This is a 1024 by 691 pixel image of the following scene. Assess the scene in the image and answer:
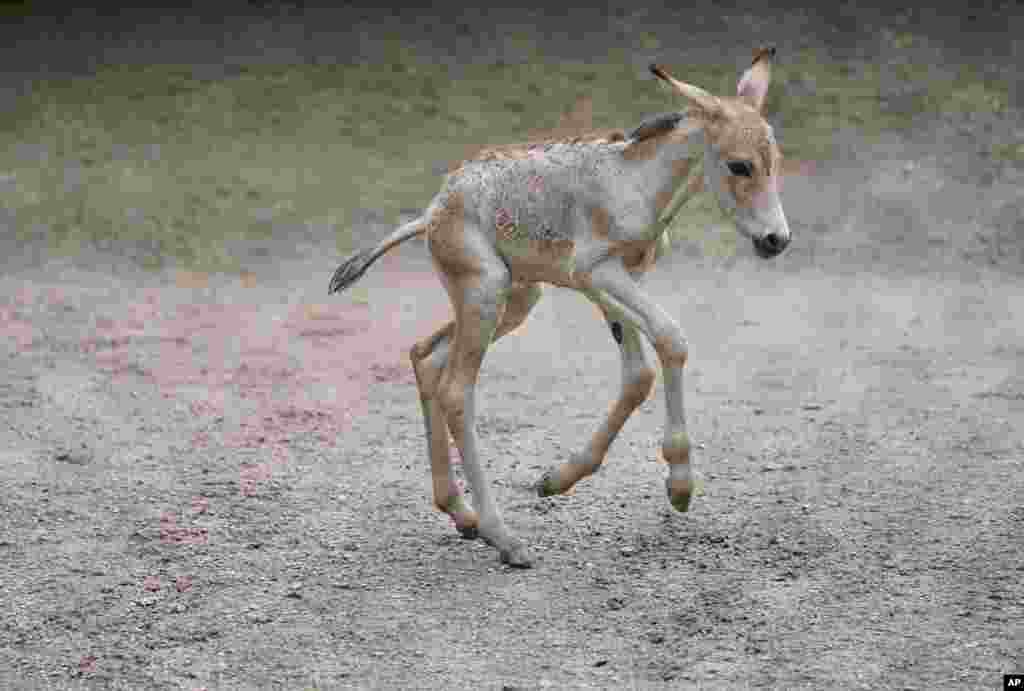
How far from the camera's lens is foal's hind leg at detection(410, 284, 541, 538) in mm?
6289

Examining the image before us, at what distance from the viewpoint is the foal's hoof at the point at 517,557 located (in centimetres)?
607

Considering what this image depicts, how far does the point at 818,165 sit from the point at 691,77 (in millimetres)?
1978

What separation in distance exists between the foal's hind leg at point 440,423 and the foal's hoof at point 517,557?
0.79ft

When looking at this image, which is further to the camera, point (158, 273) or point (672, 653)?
point (158, 273)

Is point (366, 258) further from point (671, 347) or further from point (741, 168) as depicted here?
point (741, 168)

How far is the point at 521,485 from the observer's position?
7184mm

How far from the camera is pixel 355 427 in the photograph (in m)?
8.19

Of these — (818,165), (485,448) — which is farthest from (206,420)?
(818,165)

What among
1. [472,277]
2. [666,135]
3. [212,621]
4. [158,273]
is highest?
[666,135]

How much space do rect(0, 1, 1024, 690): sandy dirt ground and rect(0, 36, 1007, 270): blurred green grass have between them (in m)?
0.71

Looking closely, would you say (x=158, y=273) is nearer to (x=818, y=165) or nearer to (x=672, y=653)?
(x=818, y=165)

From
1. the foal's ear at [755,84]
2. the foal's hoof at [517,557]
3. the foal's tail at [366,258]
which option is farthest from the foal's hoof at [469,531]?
the foal's ear at [755,84]

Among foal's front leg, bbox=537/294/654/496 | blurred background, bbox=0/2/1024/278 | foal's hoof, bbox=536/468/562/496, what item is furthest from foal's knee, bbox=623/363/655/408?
blurred background, bbox=0/2/1024/278

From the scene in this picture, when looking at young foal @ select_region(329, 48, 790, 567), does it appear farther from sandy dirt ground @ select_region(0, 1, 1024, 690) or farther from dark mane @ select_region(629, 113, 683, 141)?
sandy dirt ground @ select_region(0, 1, 1024, 690)
